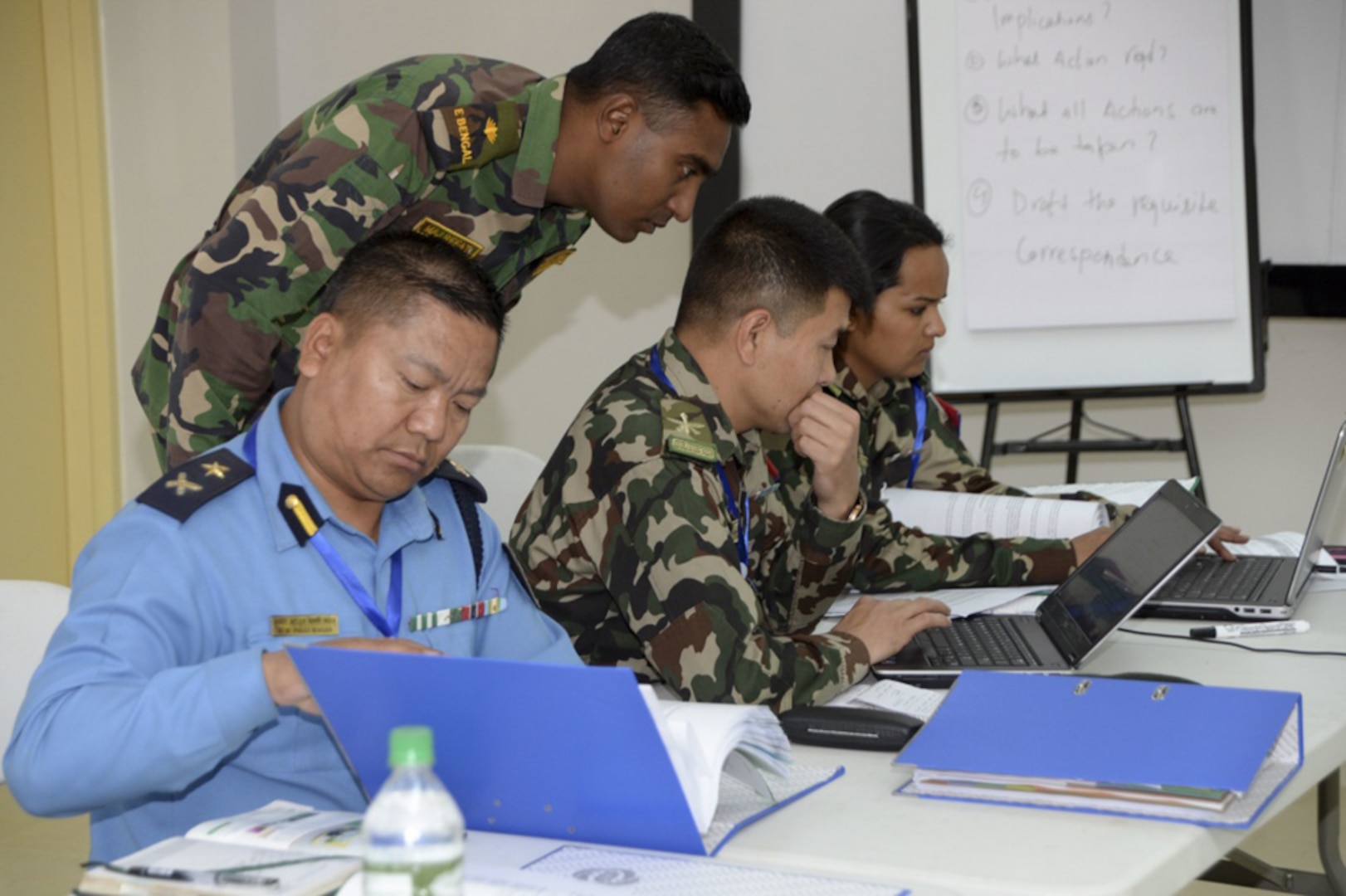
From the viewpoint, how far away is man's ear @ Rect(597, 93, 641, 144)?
2.12m

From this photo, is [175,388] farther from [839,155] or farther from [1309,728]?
[839,155]

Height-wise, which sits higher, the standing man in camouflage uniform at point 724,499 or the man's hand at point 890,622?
the standing man in camouflage uniform at point 724,499

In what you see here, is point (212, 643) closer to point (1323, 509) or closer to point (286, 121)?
point (1323, 509)

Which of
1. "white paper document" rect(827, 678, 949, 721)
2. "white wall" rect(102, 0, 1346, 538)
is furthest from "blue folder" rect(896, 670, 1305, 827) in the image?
"white wall" rect(102, 0, 1346, 538)

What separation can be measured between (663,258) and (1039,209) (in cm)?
101

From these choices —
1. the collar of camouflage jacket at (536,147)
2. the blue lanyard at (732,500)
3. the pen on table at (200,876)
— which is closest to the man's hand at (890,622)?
the blue lanyard at (732,500)

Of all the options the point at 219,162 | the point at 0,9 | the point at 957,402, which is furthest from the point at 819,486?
the point at 0,9

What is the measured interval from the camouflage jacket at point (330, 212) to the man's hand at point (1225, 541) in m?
1.23

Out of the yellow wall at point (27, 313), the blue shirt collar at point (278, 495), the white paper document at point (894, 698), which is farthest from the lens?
the yellow wall at point (27, 313)

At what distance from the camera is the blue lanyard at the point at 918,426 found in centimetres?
285

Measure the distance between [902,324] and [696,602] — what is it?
111 cm

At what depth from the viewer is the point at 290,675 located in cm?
120

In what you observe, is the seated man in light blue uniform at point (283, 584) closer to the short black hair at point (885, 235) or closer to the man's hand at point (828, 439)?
the man's hand at point (828, 439)

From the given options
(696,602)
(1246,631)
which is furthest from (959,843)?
(1246,631)
